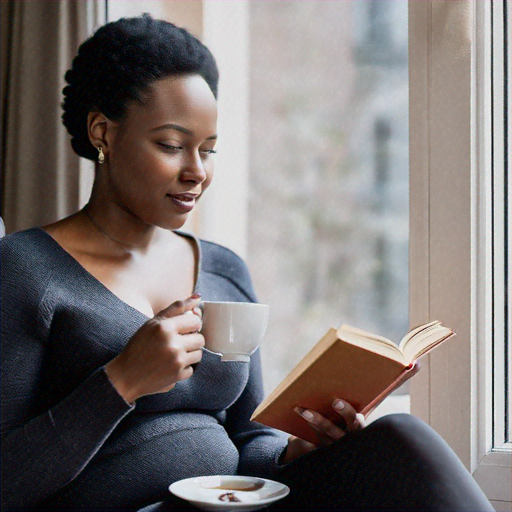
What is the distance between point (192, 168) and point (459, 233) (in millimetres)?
574

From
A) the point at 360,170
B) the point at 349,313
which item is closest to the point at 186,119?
the point at 360,170

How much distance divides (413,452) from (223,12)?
1310 mm

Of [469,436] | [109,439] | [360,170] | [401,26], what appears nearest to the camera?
[109,439]

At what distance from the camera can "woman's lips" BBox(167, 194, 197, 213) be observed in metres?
1.19

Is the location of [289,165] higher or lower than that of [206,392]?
A: higher

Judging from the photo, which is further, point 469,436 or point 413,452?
point 469,436

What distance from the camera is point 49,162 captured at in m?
1.74

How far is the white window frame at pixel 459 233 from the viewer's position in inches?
52.7

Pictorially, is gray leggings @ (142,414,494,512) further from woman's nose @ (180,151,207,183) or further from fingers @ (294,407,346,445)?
woman's nose @ (180,151,207,183)

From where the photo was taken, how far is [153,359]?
96 centimetres

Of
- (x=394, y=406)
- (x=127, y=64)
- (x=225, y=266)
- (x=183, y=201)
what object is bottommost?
(x=394, y=406)

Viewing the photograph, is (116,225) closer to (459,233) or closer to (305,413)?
(305,413)

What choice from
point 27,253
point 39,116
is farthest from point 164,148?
point 39,116

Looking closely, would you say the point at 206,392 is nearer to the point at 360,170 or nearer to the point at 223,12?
the point at 360,170
